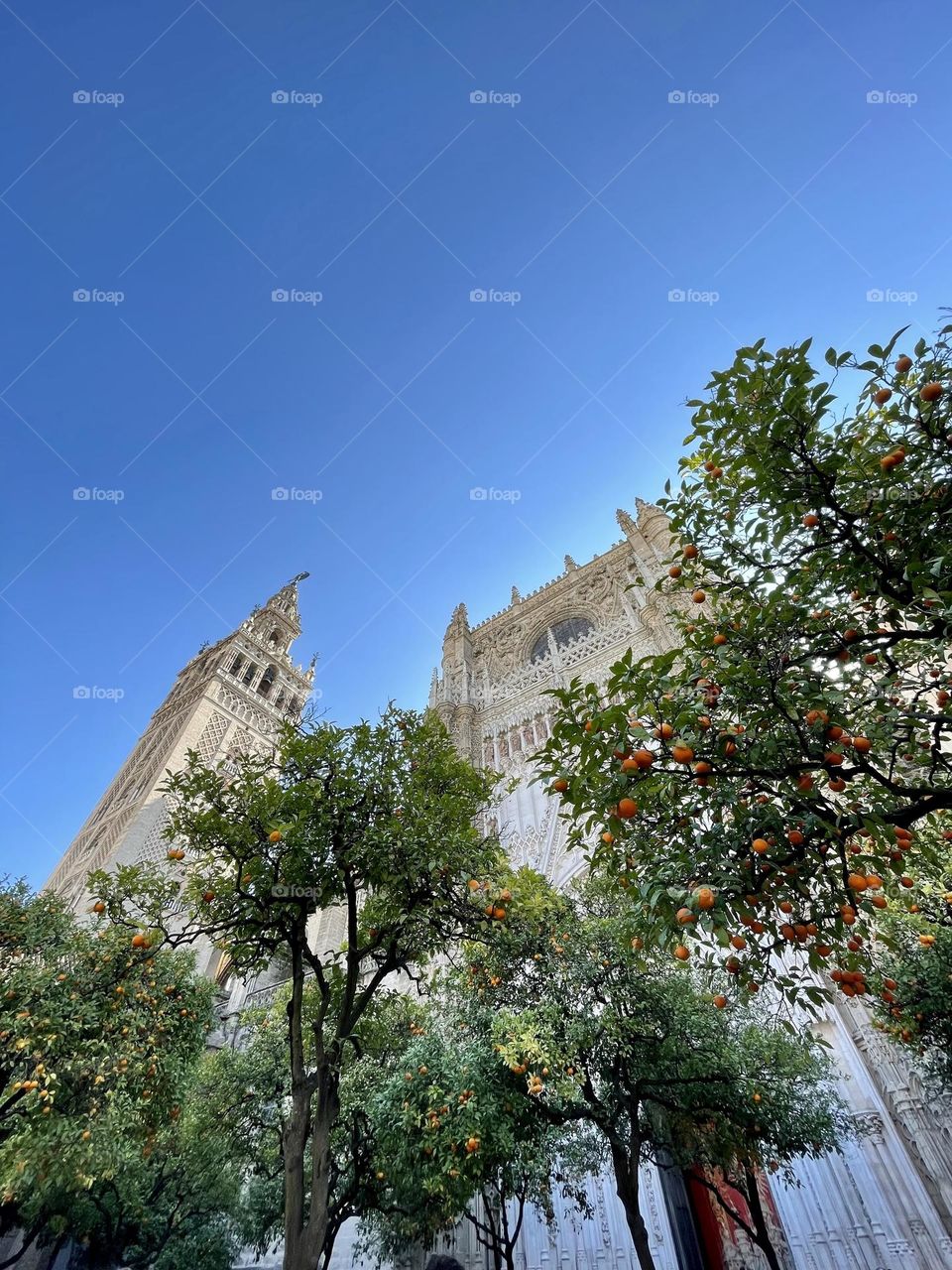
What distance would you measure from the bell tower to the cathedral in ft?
0.30

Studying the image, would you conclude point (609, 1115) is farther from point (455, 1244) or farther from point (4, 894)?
point (4, 894)

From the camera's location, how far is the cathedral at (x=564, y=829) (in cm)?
893

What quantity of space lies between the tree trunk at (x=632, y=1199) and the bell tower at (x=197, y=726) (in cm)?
1251

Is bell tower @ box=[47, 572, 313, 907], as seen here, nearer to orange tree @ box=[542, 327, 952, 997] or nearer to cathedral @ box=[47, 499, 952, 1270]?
cathedral @ box=[47, 499, 952, 1270]

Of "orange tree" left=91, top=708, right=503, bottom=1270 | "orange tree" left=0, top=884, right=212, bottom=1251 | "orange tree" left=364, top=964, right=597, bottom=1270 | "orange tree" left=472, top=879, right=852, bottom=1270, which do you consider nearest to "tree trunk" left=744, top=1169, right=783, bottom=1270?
"orange tree" left=472, top=879, right=852, bottom=1270

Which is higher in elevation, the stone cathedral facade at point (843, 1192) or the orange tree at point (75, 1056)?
the orange tree at point (75, 1056)

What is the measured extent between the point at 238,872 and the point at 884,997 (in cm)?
778

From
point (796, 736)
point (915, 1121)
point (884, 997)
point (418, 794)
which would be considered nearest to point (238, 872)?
point (418, 794)

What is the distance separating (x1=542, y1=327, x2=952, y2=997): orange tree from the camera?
3.74 m

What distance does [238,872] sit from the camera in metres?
6.48

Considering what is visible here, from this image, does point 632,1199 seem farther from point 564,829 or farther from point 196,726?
point 196,726

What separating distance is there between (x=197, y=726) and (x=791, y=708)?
22.2 meters

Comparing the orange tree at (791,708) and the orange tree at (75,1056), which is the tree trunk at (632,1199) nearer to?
the orange tree at (791,708)

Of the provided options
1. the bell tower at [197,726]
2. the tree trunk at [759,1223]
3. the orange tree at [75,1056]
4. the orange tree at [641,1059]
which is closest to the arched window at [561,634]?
the bell tower at [197,726]
